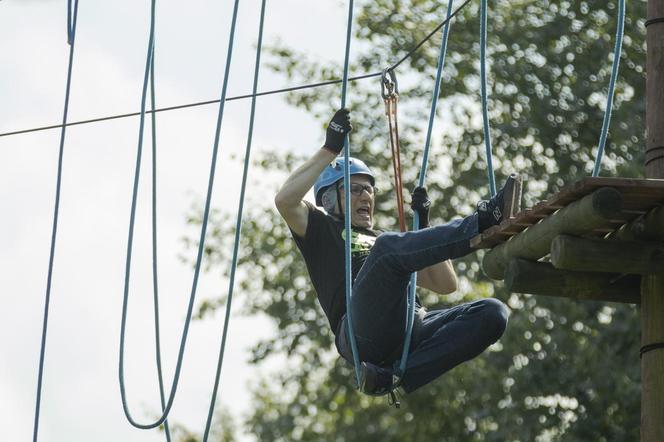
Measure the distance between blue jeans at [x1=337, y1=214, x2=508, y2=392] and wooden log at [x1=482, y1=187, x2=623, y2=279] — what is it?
168mm

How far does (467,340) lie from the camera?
5.64 m

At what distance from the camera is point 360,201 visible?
613 centimetres

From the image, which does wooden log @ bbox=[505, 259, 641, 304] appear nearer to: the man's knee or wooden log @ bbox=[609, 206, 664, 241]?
the man's knee

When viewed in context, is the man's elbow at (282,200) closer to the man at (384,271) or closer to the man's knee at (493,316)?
the man at (384,271)

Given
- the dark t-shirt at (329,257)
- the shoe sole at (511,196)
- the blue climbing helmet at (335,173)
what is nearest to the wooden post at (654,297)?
the shoe sole at (511,196)

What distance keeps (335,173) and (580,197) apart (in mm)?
1609

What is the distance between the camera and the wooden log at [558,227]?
15.5ft

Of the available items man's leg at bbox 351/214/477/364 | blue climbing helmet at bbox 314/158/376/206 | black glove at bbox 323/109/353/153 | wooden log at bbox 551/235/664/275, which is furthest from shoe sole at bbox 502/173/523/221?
blue climbing helmet at bbox 314/158/376/206

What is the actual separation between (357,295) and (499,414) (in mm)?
7110

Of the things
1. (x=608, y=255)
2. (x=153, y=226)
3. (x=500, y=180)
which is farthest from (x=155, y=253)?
(x=500, y=180)

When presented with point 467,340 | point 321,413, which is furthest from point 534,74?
point 467,340

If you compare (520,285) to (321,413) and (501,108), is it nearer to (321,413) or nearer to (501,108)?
(501,108)

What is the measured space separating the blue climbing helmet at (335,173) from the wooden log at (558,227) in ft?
2.59

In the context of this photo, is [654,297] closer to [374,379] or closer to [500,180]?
[374,379]
